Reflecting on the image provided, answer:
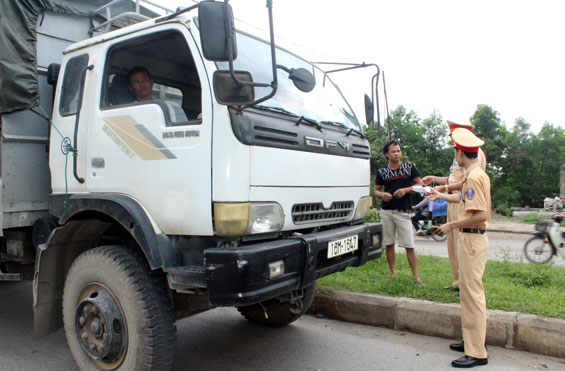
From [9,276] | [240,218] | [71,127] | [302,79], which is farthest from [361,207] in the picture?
[9,276]

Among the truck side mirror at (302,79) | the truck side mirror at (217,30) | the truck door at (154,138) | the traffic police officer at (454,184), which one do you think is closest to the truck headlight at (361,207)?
the traffic police officer at (454,184)

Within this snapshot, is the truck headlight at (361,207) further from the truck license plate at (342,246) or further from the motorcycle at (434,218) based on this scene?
the motorcycle at (434,218)

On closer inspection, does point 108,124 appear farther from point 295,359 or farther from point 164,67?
point 295,359

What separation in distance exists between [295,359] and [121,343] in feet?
4.59

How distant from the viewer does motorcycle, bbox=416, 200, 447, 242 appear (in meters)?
10.6

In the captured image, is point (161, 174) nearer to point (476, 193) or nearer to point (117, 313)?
point (117, 313)

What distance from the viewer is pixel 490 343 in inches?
144

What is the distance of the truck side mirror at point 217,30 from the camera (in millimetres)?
2381

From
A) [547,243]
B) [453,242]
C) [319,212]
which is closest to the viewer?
[319,212]

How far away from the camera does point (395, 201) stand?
17.0 feet

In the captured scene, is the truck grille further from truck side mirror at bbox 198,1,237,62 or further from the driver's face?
the driver's face

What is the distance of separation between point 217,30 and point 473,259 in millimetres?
2441

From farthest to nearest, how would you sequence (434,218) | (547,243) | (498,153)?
(498,153) < (434,218) < (547,243)

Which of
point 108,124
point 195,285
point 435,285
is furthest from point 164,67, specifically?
point 435,285
